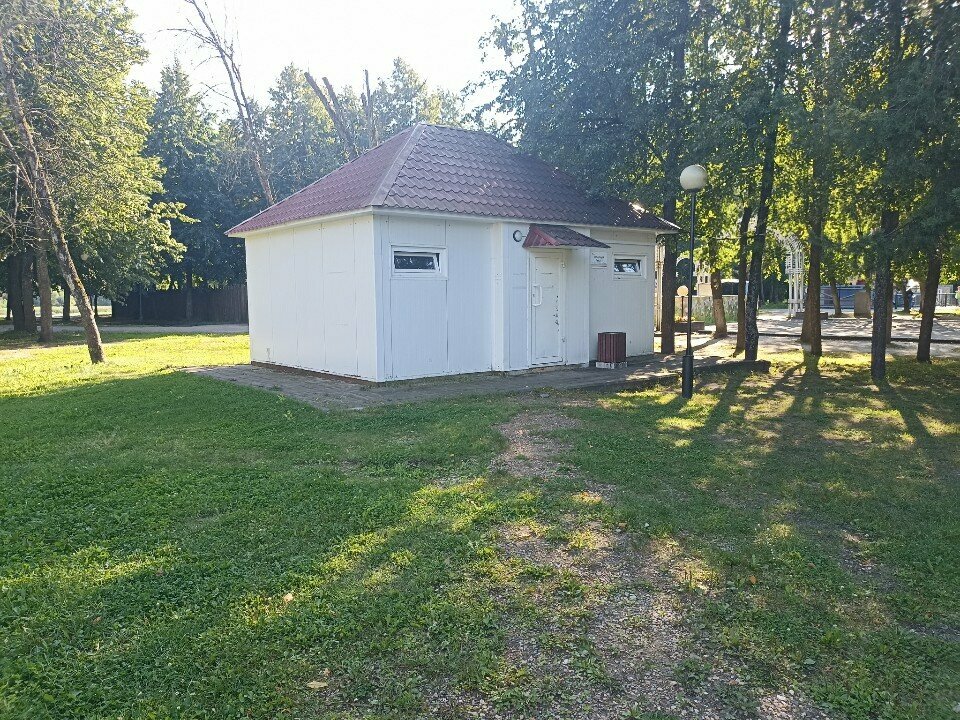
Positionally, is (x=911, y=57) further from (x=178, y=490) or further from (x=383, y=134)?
(x=383, y=134)

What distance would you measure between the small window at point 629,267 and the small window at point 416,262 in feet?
15.3

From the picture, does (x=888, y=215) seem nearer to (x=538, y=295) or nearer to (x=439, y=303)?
(x=538, y=295)

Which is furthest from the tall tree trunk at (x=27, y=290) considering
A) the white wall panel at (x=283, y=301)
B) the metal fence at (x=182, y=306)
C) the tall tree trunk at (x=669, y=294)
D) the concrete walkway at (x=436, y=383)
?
the tall tree trunk at (x=669, y=294)

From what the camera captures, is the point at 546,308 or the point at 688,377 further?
the point at 546,308

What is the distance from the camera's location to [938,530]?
17.9 feet

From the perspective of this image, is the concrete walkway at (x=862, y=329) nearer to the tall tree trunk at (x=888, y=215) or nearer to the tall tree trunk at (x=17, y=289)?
the tall tree trunk at (x=888, y=215)

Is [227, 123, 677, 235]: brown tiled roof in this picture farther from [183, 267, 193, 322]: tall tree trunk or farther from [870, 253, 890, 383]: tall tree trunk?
[183, 267, 193, 322]: tall tree trunk

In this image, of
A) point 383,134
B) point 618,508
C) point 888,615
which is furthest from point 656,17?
point 383,134

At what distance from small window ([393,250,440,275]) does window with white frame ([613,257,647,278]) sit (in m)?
4.67

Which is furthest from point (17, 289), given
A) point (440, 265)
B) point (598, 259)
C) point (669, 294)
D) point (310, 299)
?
point (669, 294)

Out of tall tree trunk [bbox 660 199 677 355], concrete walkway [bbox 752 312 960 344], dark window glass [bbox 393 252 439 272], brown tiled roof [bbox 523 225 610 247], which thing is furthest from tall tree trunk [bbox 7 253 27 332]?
concrete walkway [bbox 752 312 960 344]

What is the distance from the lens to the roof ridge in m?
11.6

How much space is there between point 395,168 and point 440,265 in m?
1.81

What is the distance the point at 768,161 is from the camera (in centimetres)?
1455
